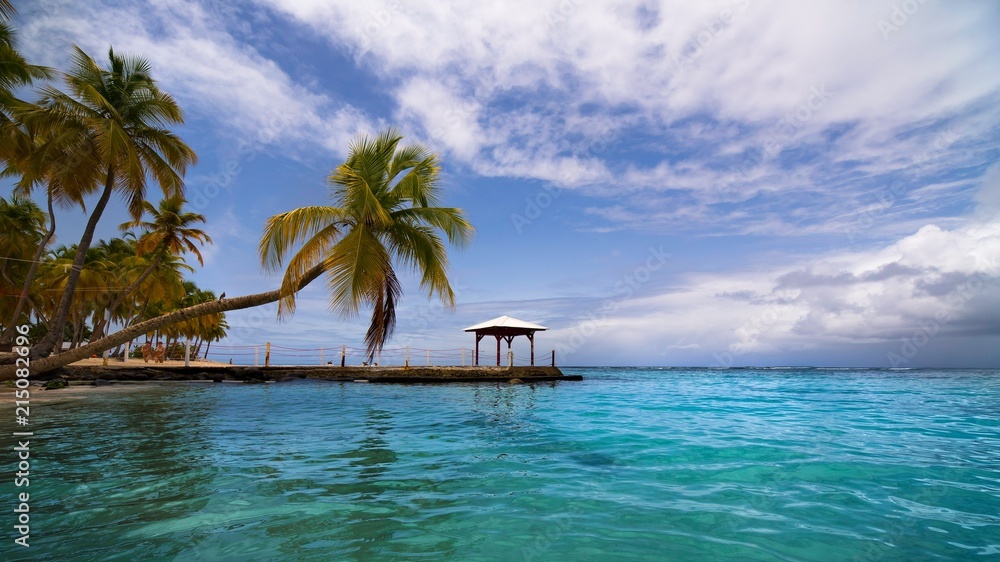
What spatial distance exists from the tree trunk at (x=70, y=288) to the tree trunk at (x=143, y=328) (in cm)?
77

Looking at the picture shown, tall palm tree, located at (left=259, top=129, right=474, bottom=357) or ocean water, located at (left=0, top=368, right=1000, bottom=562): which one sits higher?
tall palm tree, located at (left=259, top=129, right=474, bottom=357)

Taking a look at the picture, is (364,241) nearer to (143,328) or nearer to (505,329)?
(143,328)

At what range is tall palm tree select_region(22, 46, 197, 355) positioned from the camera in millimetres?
12938

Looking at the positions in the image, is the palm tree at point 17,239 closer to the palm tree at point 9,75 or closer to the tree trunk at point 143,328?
the palm tree at point 9,75

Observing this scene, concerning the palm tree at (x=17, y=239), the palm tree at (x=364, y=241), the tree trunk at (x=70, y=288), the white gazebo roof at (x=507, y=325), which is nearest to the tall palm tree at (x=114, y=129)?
the tree trunk at (x=70, y=288)

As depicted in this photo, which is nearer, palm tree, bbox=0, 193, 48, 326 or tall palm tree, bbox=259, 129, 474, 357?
tall palm tree, bbox=259, 129, 474, 357

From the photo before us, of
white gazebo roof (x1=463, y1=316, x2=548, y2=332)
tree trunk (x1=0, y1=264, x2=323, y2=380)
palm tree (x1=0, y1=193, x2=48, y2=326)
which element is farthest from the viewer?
white gazebo roof (x1=463, y1=316, x2=548, y2=332)

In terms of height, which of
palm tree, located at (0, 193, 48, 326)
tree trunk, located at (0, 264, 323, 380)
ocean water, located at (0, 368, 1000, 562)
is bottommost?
ocean water, located at (0, 368, 1000, 562)

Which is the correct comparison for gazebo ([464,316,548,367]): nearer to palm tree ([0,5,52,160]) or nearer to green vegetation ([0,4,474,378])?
green vegetation ([0,4,474,378])

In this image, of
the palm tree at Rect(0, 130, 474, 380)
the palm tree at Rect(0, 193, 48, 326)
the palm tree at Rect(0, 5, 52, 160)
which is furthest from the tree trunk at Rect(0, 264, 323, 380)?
the palm tree at Rect(0, 193, 48, 326)

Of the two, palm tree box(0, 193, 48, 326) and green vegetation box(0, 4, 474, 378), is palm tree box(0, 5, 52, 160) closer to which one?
green vegetation box(0, 4, 474, 378)

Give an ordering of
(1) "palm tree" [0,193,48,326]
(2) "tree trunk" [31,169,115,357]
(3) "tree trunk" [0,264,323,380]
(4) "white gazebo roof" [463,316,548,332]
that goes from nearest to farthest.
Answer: (3) "tree trunk" [0,264,323,380]
(2) "tree trunk" [31,169,115,357]
(1) "palm tree" [0,193,48,326]
(4) "white gazebo roof" [463,316,548,332]

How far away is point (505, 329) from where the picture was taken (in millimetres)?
32562

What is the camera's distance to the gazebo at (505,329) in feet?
103
